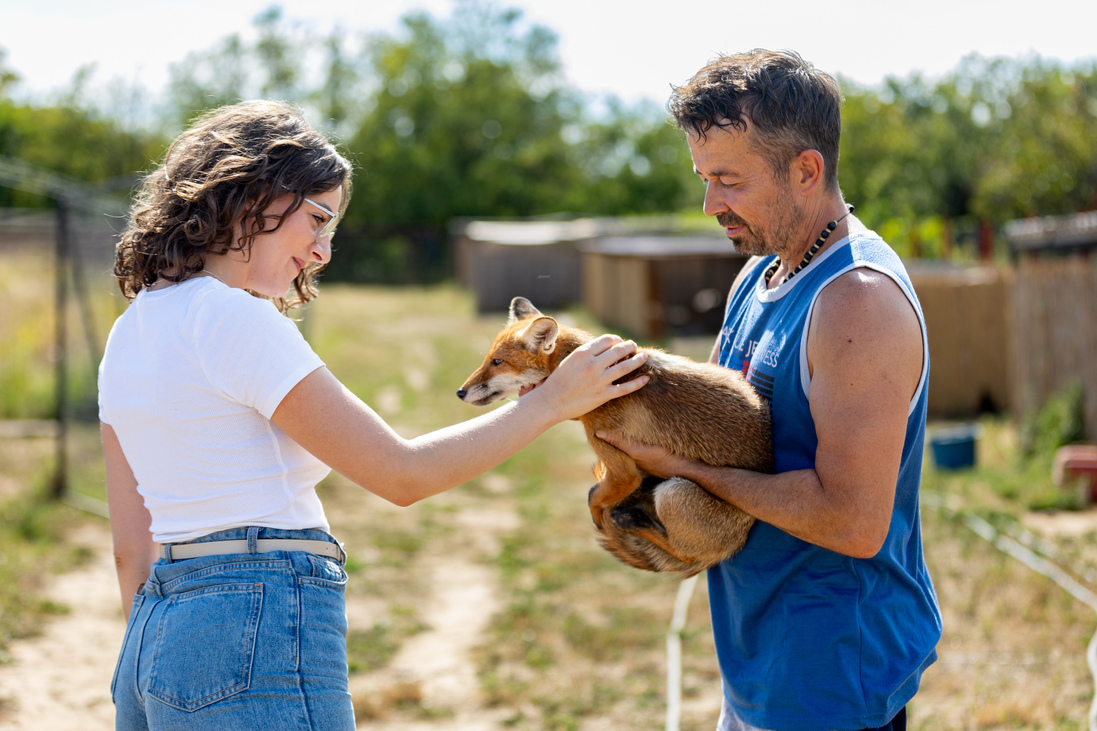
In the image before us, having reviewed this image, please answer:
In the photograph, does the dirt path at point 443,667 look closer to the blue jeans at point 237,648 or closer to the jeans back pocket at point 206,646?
the blue jeans at point 237,648

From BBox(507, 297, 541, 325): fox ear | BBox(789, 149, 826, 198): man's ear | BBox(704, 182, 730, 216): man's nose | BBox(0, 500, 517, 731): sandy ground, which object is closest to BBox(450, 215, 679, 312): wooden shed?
BBox(0, 500, 517, 731): sandy ground

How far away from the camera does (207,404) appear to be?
82.4 inches

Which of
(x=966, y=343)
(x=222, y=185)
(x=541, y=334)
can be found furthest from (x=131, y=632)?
(x=966, y=343)

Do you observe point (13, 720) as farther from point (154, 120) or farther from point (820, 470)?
point (154, 120)

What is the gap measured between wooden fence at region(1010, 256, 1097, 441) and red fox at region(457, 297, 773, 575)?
8.95m

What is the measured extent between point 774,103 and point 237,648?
1.90 m

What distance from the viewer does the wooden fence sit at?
10180 millimetres

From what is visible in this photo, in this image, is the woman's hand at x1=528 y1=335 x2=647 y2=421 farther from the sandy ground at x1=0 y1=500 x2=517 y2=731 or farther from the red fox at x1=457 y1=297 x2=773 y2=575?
the sandy ground at x1=0 y1=500 x2=517 y2=731

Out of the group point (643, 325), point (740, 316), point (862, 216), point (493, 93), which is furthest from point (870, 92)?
point (740, 316)

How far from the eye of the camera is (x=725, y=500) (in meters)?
2.59

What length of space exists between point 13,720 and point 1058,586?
23.6 ft

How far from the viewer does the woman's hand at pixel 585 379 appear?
2.41m

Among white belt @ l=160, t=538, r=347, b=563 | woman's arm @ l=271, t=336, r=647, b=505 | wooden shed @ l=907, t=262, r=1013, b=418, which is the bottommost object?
wooden shed @ l=907, t=262, r=1013, b=418

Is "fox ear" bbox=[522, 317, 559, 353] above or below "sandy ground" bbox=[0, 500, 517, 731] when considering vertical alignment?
above
